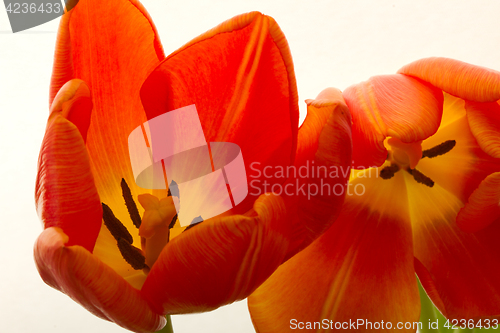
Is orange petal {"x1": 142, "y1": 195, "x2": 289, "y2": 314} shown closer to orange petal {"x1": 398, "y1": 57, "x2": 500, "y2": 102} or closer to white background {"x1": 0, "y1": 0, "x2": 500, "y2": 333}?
orange petal {"x1": 398, "y1": 57, "x2": 500, "y2": 102}

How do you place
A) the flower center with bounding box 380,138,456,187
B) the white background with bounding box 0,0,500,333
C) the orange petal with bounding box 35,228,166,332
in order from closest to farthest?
the orange petal with bounding box 35,228,166,332 < the flower center with bounding box 380,138,456,187 < the white background with bounding box 0,0,500,333

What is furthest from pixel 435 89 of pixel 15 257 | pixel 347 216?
pixel 15 257

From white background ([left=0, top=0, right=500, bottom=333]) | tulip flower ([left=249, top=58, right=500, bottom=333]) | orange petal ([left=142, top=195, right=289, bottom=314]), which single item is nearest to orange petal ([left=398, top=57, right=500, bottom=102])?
tulip flower ([left=249, top=58, right=500, bottom=333])

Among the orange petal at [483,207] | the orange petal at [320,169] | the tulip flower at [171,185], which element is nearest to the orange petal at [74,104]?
the tulip flower at [171,185]

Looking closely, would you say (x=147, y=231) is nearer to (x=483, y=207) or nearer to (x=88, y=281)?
(x=88, y=281)

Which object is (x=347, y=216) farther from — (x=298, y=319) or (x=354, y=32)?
(x=354, y=32)

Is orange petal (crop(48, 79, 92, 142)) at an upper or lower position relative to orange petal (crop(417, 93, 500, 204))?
upper
